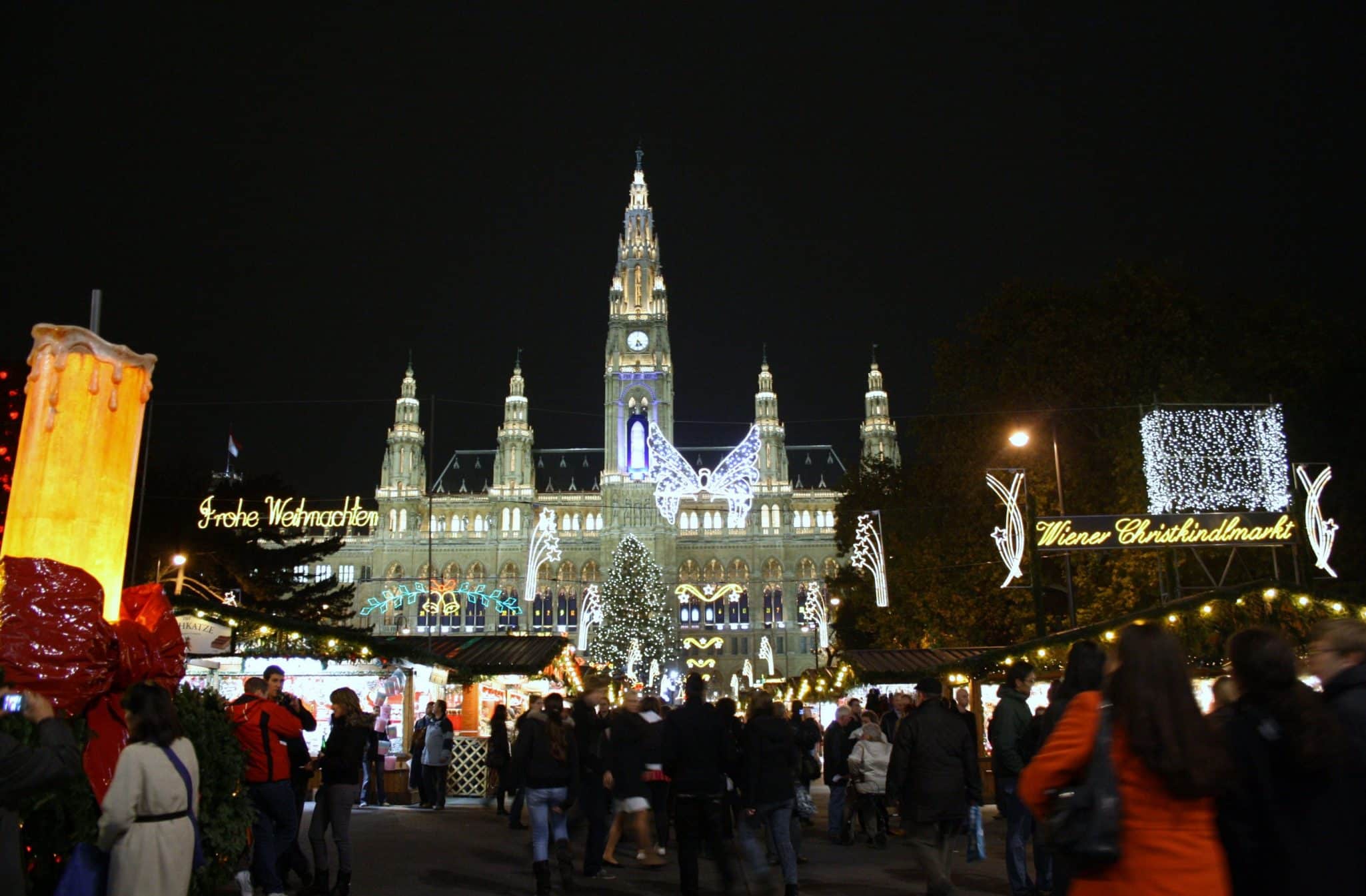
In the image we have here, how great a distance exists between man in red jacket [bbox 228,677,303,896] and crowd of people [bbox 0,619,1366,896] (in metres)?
0.01

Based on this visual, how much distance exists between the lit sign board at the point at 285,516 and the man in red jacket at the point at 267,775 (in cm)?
2199

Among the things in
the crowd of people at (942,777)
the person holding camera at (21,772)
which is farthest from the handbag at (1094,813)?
the person holding camera at (21,772)

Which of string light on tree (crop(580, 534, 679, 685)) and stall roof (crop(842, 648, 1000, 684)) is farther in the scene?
string light on tree (crop(580, 534, 679, 685))

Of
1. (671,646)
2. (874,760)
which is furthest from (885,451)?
(874,760)

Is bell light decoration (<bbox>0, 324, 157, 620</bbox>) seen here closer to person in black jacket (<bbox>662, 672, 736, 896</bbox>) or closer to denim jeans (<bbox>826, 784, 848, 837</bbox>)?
person in black jacket (<bbox>662, 672, 736, 896</bbox>)

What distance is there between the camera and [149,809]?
5156 millimetres

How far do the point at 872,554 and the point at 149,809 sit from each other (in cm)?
2767

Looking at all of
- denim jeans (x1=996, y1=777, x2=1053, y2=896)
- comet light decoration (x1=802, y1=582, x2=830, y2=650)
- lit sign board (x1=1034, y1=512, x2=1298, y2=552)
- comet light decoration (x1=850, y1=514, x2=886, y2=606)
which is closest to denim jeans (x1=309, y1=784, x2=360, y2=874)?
denim jeans (x1=996, y1=777, x2=1053, y2=896)

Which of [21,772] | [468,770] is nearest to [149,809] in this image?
[21,772]

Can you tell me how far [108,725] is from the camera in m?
6.59

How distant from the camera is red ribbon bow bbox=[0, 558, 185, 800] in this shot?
251 inches

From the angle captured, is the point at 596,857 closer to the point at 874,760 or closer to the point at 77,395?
the point at 874,760

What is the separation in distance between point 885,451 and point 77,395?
78416 mm

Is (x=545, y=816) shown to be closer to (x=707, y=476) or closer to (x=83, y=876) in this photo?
(x=83, y=876)
